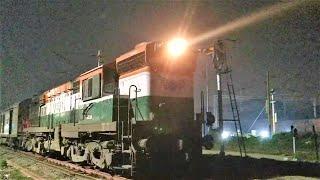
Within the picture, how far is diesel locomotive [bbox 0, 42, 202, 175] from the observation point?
10.9 m

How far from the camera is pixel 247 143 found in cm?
3034

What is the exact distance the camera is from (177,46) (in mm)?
11781

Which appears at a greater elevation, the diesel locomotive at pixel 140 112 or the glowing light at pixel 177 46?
the glowing light at pixel 177 46

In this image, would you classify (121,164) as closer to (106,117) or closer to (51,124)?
(106,117)

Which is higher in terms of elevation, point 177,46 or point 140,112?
point 177,46

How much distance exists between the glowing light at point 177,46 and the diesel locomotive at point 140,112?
0.14 metres

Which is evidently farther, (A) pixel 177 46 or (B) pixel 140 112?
(A) pixel 177 46

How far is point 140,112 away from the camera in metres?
11.6

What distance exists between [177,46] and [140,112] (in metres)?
2.47

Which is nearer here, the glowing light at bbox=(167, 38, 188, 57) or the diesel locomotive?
the diesel locomotive

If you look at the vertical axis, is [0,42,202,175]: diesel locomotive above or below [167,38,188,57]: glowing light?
below

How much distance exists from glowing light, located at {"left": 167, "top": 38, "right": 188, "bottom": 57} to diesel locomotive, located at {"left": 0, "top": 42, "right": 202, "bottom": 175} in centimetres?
14

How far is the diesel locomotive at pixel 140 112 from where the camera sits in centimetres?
1093

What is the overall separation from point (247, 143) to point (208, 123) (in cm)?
1920
